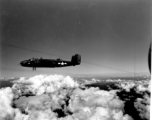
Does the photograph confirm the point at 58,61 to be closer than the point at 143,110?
Yes


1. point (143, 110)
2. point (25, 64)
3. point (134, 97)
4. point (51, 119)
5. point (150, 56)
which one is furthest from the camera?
point (51, 119)

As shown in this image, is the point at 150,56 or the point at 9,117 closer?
the point at 150,56

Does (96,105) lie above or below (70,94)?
below

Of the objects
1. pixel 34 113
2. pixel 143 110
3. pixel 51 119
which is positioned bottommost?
pixel 51 119

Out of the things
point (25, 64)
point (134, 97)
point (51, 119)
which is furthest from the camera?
point (51, 119)

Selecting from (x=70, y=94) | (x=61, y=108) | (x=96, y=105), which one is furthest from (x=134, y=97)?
(x=61, y=108)

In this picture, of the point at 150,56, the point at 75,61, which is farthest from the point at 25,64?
the point at 150,56

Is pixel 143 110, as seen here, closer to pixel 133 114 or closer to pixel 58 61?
pixel 133 114

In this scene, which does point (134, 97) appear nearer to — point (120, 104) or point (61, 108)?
point (120, 104)

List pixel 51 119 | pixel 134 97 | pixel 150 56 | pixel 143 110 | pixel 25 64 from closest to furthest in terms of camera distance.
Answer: pixel 150 56
pixel 25 64
pixel 143 110
pixel 134 97
pixel 51 119
